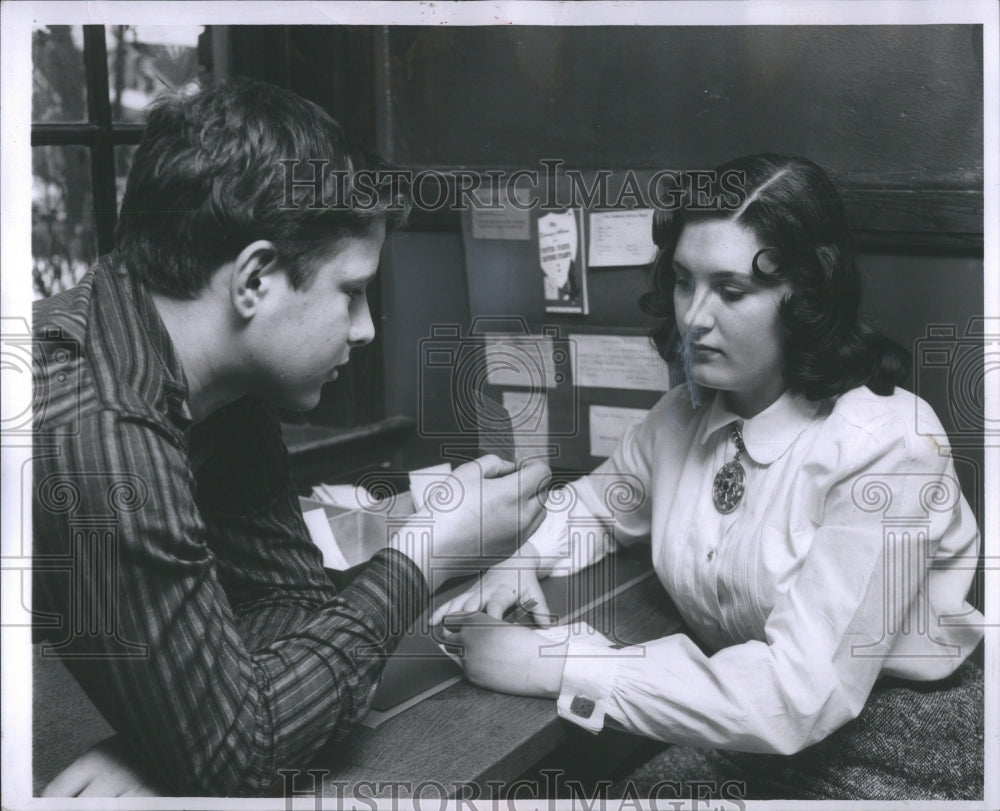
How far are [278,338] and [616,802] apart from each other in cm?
61

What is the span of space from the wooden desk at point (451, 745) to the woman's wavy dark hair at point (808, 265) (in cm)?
49

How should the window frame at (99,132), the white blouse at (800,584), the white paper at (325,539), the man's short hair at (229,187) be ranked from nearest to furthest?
1. the man's short hair at (229,187)
2. the white blouse at (800,584)
3. the white paper at (325,539)
4. the window frame at (99,132)

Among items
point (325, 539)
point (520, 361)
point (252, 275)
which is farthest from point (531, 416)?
point (252, 275)

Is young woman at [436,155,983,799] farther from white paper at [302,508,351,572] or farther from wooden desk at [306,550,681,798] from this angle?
white paper at [302,508,351,572]

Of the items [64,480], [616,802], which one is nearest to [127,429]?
[64,480]

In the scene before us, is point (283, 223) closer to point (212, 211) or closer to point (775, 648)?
point (212, 211)

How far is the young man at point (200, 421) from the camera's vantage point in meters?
0.72

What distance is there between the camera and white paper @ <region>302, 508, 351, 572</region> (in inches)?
47.0

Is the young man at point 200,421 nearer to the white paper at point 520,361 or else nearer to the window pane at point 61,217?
the window pane at point 61,217

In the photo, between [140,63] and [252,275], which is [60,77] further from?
[252,275]

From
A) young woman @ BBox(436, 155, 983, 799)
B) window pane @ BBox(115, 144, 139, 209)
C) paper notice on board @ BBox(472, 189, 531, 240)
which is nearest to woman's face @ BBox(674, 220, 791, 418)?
young woman @ BBox(436, 155, 983, 799)

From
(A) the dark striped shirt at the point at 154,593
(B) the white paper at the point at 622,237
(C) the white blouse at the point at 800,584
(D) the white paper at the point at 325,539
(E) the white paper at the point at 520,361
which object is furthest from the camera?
(E) the white paper at the point at 520,361

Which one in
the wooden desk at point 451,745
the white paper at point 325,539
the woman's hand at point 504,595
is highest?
the white paper at point 325,539

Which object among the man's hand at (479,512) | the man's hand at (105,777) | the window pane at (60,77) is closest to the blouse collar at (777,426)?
the man's hand at (479,512)
